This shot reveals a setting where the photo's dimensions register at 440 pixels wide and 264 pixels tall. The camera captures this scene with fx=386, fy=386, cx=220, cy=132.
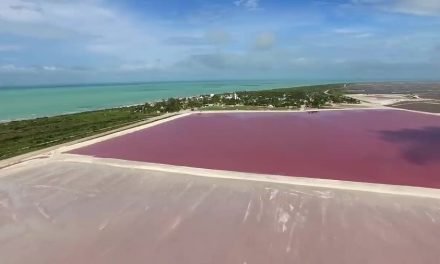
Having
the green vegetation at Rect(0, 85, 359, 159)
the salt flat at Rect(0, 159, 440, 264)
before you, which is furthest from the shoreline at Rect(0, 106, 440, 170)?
the salt flat at Rect(0, 159, 440, 264)

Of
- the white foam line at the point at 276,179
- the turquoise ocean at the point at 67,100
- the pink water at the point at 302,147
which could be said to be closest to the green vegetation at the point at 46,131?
the pink water at the point at 302,147

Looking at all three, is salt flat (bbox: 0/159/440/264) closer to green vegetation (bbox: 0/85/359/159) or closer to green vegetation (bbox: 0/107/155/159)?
green vegetation (bbox: 0/107/155/159)

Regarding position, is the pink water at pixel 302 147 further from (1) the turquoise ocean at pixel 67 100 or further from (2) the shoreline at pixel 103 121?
(1) the turquoise ocean at pixel 67 100

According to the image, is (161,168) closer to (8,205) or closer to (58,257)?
(8,205)

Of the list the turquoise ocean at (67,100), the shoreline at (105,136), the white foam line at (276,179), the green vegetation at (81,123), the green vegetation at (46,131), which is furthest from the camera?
the turquoise ocean at (67,100)

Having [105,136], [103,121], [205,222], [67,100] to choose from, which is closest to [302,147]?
[205,222]
